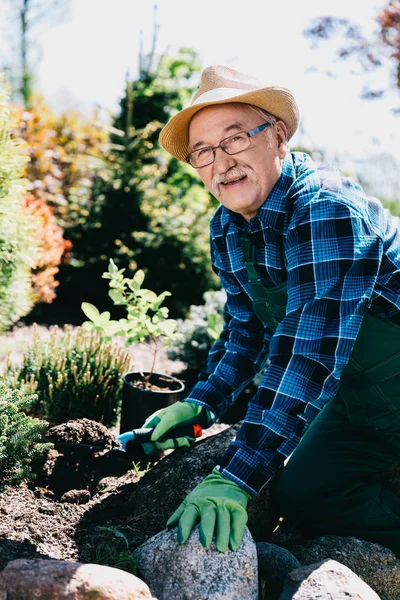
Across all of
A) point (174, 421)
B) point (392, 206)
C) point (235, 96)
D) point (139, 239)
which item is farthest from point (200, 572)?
point (392, 206)

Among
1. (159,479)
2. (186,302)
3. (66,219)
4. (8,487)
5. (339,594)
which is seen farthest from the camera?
(66,219)

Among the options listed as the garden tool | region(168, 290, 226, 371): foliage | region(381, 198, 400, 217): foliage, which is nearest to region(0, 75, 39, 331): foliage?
region(168, 290, 226, 371): foliage

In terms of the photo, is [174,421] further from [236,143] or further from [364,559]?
[236,143]

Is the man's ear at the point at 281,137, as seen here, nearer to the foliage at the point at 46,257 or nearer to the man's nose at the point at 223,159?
the man's nose at the point at 223,159

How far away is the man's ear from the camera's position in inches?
91.8

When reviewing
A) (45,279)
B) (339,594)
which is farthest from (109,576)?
(45,279)

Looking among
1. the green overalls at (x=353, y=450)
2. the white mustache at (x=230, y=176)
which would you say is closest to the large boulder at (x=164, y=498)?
the green overalls at (x=353, y=450)

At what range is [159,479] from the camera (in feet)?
8.00

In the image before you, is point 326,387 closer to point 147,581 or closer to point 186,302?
point 147,581

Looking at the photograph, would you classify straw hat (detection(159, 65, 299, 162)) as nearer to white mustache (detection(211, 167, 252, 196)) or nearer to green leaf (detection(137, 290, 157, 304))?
white mustache (detection(211, 167, 252, 196))

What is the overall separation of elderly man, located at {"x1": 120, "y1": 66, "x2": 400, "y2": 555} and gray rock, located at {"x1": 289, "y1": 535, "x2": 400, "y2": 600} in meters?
0.21

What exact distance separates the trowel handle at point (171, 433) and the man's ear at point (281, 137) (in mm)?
1227

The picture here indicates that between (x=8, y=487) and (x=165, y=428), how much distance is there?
2.20 ft

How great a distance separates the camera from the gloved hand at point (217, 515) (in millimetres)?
1801
